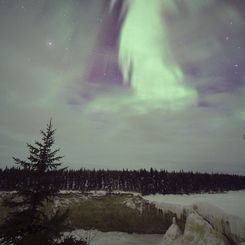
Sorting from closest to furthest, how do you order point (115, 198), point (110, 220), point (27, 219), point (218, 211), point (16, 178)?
point (27, 219), point (218, 211), point (110, 220), point (115, 198), point (16, 178)

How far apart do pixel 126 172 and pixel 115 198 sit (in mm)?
60077

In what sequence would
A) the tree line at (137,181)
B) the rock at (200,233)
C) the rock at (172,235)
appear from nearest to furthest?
the rock at (200,233) < the rock at (172,235) < the tree line at (137,181)

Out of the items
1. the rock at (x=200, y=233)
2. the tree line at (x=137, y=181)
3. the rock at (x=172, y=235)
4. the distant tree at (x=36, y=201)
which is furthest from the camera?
the tree line at (x=137, y=181)

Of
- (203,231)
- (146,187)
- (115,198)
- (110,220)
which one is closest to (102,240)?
(110,220)

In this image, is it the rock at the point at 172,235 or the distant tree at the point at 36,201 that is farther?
the rock at the point at 172,235

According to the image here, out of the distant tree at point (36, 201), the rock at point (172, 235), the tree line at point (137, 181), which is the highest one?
the tree line at point (137, 181)

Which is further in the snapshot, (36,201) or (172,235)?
(172,235)

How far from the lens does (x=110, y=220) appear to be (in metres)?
50.8

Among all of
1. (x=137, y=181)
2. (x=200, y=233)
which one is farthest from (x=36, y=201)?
(x=137, y=181)

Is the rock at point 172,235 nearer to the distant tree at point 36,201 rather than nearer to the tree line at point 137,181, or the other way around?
the distant tree at point 36,201

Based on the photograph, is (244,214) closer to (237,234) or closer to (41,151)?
(237,234)

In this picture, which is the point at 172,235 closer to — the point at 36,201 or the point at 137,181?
the point at 36,201

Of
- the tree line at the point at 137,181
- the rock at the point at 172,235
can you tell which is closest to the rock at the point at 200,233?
the rock at the point at 172,235

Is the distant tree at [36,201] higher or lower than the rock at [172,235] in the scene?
higher
